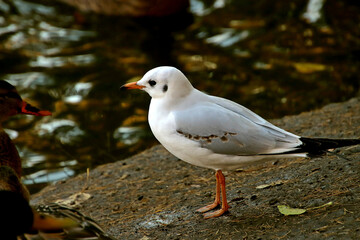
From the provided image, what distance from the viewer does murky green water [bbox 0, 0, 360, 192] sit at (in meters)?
7.21

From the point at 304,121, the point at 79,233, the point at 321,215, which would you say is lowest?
the point at 304,121

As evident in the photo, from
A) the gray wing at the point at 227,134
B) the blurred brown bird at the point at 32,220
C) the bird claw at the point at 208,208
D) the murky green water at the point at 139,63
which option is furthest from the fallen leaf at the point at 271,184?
the murky green water at the point at 139,63

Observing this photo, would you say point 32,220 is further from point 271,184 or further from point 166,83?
point 271,184

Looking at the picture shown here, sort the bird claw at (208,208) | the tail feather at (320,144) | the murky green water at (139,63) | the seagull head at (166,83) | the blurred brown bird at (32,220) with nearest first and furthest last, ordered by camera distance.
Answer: the blurred brown bird at (32,220) < the tail feather at (320,144) < the seagull head at (166,83) < the bird claw at (208,208) < the murky green water at (139,63)

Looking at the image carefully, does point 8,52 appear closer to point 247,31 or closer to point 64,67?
point 64,67

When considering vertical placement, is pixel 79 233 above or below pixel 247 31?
above

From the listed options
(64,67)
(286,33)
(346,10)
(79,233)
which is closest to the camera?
(79,233)

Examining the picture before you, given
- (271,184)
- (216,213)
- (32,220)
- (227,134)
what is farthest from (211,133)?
(32,220)

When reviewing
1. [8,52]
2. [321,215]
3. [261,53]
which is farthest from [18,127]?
[321,215]

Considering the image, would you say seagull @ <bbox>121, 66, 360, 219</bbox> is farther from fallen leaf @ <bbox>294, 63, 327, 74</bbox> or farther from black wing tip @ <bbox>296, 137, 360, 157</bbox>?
fallen leaf @ <bbox>294, 63, 327, 74</bbox>

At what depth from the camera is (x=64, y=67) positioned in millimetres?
9008

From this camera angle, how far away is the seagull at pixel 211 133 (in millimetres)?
4020

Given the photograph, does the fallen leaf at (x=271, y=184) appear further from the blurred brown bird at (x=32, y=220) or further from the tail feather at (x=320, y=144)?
the blurred brown bird at (x=32, y=220)

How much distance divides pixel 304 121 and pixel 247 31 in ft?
13.1
